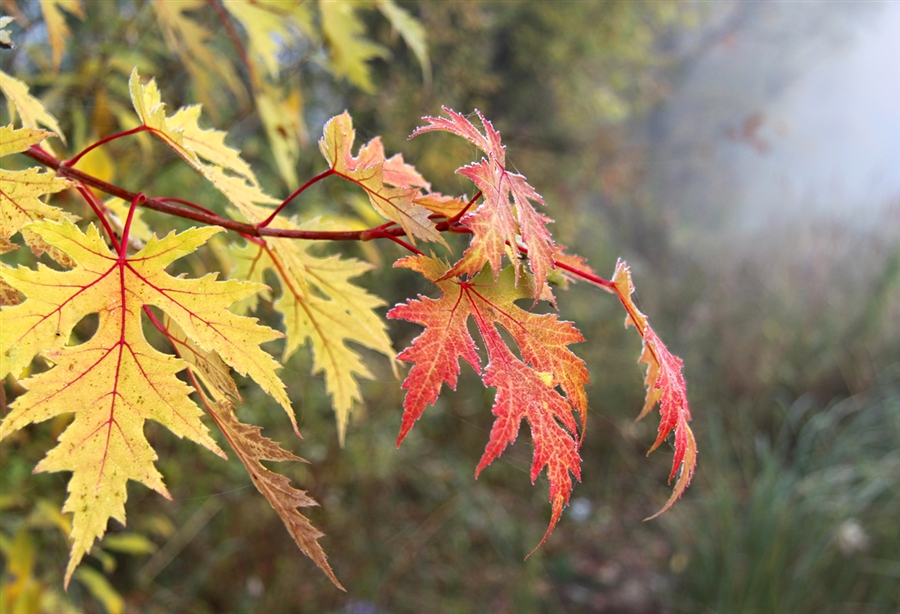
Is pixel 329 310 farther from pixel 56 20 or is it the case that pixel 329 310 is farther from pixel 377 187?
pixel 56 20

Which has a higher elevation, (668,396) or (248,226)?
(668,396)

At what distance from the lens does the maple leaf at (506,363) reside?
1.40ft

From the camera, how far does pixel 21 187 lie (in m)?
0.43

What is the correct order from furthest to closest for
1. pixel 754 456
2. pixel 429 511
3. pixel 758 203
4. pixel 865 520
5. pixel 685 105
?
pixel 758 203
pixel 685 105
pixel 754 456
pixel 429 511
pixel 865 520

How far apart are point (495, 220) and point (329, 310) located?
243 millimetres

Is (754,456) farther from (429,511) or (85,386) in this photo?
(85,386)

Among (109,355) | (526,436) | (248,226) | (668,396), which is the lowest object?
(109,355)

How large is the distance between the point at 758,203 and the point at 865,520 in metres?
6.75

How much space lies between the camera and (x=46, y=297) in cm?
41

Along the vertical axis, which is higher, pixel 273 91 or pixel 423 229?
pixel 273 91

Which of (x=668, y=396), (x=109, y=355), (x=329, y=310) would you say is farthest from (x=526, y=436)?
(x=109, y=355)

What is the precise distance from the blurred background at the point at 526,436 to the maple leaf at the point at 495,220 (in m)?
0.55

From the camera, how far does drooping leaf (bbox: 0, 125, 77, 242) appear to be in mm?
422

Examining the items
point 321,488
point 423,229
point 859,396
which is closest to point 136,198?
point 423,229
